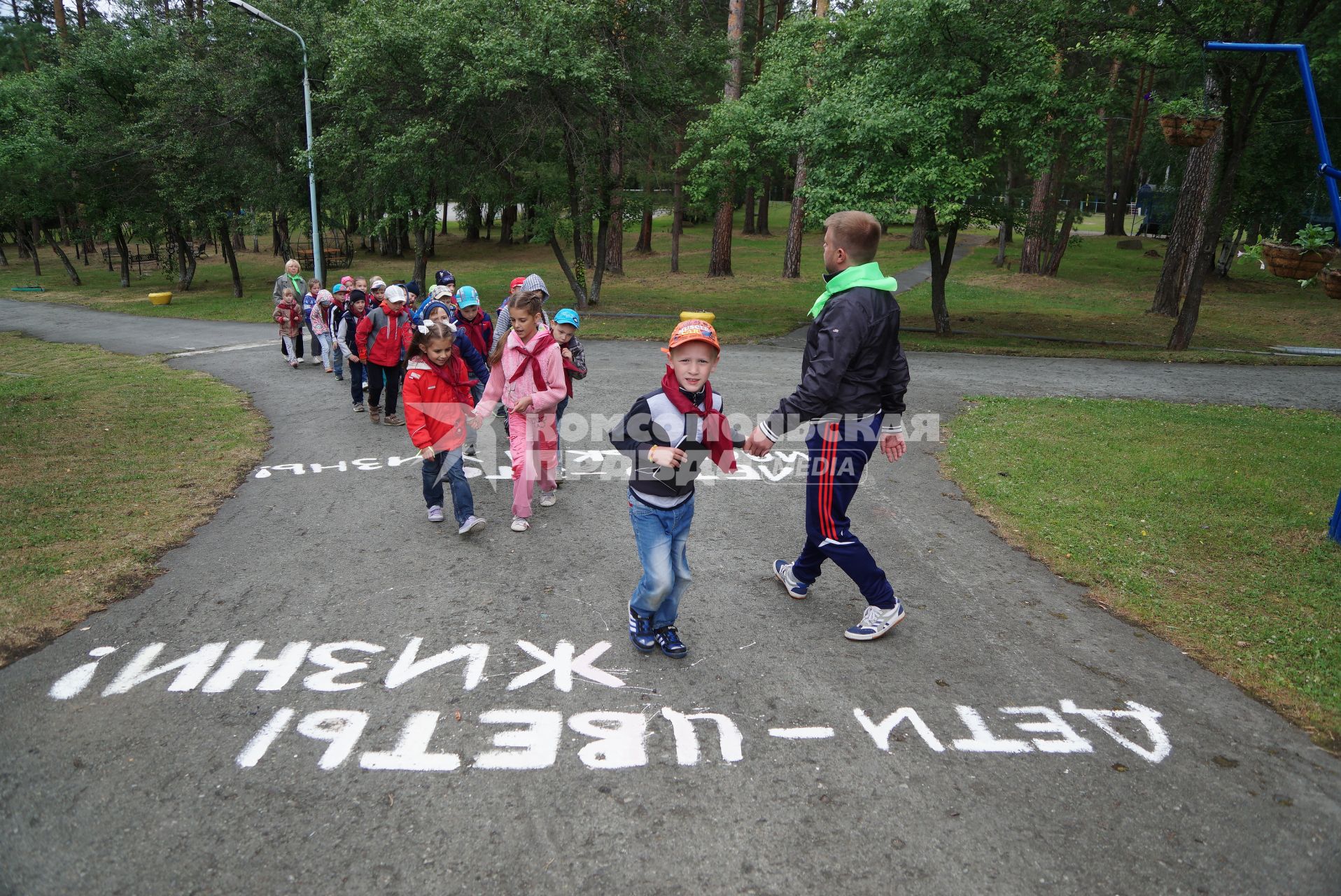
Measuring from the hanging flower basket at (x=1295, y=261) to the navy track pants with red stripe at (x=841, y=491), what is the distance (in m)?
3.57

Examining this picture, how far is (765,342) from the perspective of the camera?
17.3m

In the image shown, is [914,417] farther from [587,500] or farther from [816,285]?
[816,285]

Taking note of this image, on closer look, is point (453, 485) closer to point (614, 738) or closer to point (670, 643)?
point (670, 643)

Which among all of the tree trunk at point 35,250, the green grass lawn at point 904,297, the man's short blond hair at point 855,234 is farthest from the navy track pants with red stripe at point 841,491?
the tree trunk at point 35,250

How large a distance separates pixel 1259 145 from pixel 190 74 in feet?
102

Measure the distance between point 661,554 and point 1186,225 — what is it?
24.9 m

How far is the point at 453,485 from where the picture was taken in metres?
6.43

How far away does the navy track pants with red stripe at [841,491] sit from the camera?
449cm

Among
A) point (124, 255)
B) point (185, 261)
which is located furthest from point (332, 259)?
point (124, 255)

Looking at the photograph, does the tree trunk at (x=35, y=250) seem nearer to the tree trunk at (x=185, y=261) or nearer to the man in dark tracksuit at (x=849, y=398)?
the tree trunk at (x=185, y=261)

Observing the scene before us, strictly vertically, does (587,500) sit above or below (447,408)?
below

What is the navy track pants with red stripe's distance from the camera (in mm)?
4492

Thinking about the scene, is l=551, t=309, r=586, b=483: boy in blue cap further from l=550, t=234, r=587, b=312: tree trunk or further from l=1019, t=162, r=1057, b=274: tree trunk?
l=1019, t=162, r=1057, b=274: tree trunk

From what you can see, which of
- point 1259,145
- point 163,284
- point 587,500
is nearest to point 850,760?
point 587,500
